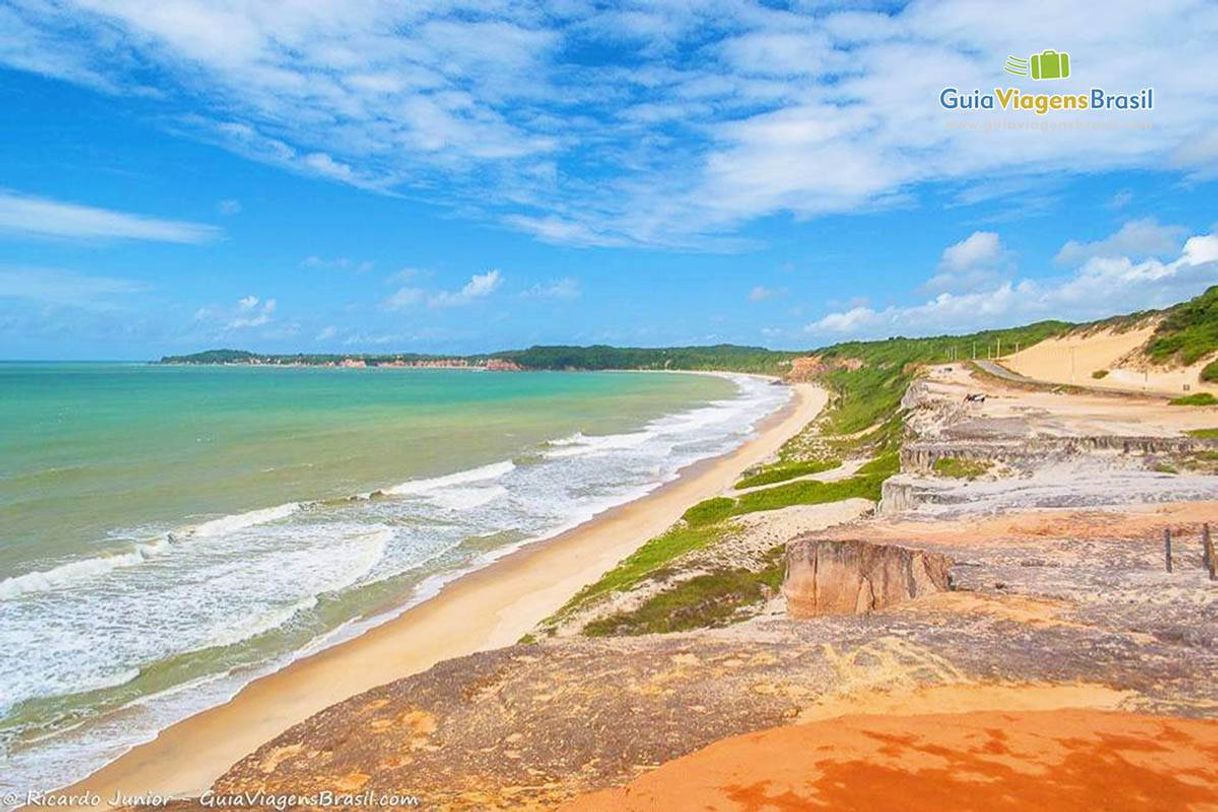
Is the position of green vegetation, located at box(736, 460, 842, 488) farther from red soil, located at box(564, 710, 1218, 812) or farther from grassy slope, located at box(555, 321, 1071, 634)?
red soil, located at box(564, 710, 1218, 812)

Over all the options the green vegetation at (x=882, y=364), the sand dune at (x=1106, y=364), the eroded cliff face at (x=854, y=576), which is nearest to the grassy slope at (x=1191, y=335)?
the sand dune at (x=1106, y=364)

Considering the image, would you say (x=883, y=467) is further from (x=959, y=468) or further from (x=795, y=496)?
(x=959, y=468)

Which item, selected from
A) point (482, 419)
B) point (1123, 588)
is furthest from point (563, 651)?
point (482, 419)

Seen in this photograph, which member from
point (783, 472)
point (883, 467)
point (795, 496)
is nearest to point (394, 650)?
point (795, 496)

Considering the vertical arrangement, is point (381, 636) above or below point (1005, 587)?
below

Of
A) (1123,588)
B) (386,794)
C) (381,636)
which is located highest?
(1123,588)

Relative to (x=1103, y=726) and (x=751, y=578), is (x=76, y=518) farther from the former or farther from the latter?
(x=1103, y=726)
